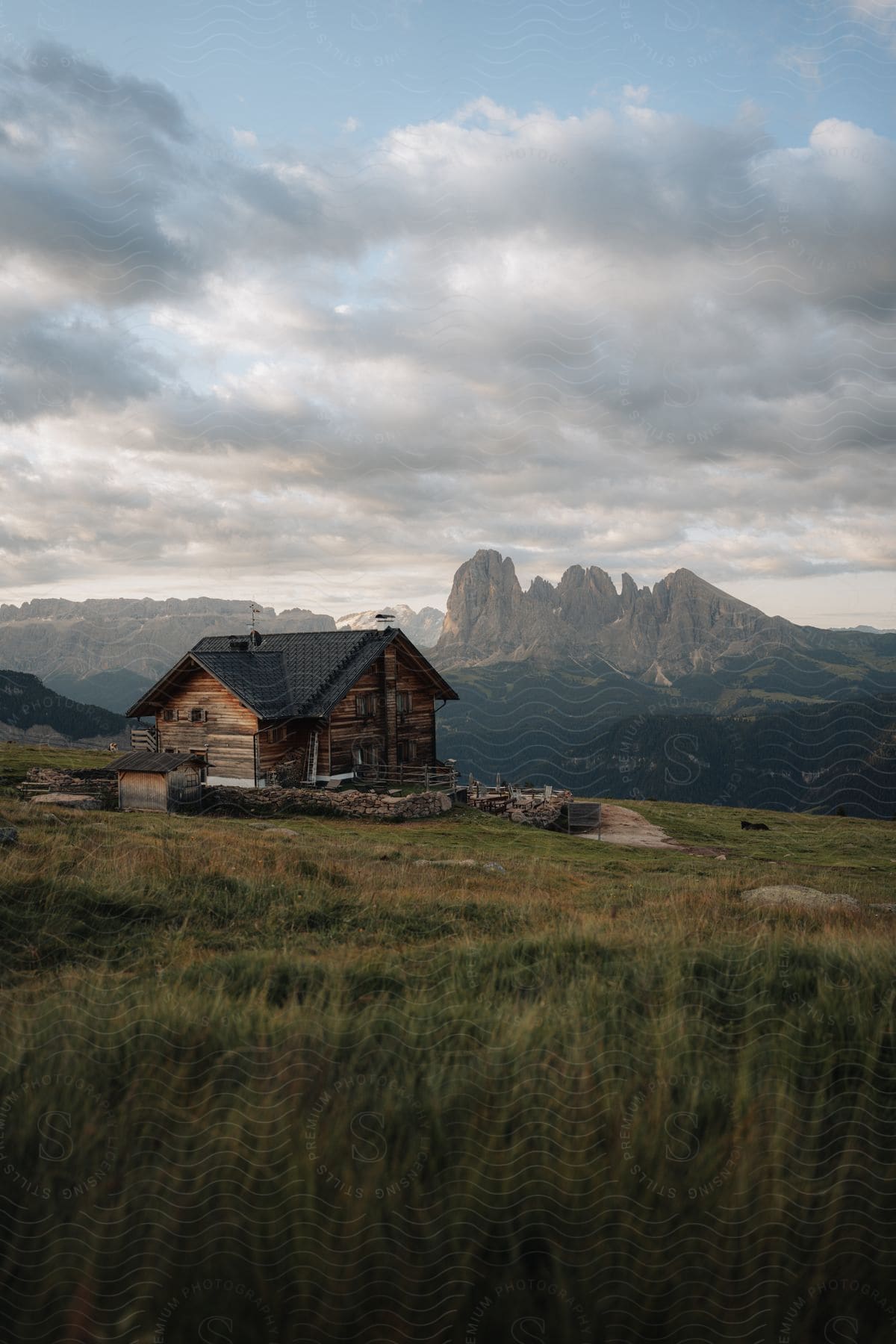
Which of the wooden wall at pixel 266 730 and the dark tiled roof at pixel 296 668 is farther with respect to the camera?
the dark tiled roof at pixel 296 668

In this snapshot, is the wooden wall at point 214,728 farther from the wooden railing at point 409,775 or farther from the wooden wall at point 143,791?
→ the wooden railing at point 409,775

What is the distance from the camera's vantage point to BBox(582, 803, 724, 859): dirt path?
2948 cm

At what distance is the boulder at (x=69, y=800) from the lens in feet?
93.0

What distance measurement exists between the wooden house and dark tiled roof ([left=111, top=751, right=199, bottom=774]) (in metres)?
3.55

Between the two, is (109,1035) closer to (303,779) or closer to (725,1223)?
(725,1223)

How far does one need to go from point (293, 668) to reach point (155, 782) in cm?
1391

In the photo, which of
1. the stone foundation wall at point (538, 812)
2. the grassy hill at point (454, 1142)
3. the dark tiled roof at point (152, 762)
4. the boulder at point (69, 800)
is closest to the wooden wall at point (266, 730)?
the dark tiled roof at point (152, 762)

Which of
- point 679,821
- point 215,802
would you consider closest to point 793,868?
point 679,821

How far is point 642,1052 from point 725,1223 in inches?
45.8

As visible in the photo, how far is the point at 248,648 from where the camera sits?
46906 millimetres

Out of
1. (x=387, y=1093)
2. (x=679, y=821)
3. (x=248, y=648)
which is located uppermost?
(x=248, y=648)

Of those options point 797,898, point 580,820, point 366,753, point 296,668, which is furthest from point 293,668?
point 797,898

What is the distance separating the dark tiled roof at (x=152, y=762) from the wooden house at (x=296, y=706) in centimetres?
355

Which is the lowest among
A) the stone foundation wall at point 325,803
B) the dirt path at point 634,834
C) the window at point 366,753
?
the dirt path at point 634,834
